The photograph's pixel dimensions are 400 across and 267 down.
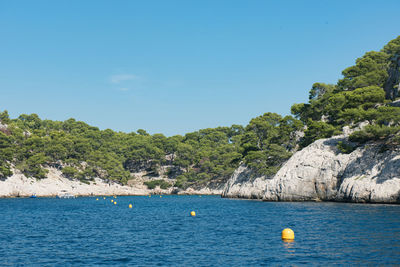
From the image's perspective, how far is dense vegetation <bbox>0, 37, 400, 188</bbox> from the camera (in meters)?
67.4

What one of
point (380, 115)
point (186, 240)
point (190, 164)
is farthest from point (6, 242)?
point (190, 164)

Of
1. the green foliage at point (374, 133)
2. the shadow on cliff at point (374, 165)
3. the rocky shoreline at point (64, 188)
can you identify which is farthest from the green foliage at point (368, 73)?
the rocky shoreline at point (64, 188)

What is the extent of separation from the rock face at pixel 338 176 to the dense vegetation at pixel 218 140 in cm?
302

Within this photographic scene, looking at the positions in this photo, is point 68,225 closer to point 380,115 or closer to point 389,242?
point 389,242

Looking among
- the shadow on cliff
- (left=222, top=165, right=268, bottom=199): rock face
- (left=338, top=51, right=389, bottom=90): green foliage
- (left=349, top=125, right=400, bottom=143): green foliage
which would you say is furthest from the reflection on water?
(left=338, top=51, right=389, bottom=90): green foliage

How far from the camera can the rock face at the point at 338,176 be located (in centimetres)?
5147

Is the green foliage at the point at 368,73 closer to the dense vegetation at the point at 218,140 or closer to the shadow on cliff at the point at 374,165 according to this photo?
the dense vegetation at the point at 218,140

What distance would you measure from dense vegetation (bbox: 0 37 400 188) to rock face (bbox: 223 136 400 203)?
3.02m

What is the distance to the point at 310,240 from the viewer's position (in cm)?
2786

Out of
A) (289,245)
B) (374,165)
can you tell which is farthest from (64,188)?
(289,245)

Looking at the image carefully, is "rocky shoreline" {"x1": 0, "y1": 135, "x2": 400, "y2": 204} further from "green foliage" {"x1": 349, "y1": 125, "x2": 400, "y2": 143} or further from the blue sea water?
the blue sea water

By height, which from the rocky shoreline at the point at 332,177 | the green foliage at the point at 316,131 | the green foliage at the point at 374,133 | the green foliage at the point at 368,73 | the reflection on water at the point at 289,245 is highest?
the green foliage at the point at 368,73

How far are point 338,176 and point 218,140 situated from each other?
5209 inches

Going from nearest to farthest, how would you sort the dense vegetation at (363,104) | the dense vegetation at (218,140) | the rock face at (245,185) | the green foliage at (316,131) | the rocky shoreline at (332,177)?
the rocky shoreline at (332,177), the dense vegetation at (363,104), the dense vegetation at (218,140), the green foliage at (316,131), the rock face at (245,185)
